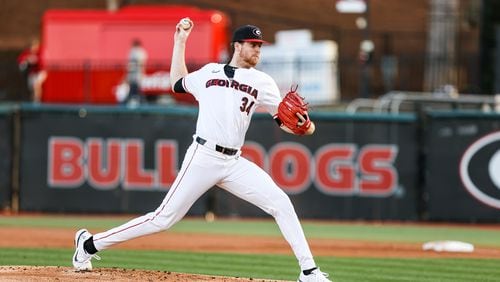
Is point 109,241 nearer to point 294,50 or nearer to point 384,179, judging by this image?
point 384,179

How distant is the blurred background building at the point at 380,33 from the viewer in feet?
84.5

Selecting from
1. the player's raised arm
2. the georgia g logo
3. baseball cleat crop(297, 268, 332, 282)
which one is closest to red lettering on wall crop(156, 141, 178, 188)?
the georgia g logo

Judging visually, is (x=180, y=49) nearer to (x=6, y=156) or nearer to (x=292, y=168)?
(x=292, y=168)

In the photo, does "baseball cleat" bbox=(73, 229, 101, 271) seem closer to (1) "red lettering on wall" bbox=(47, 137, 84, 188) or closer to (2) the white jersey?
(2) the white jersey

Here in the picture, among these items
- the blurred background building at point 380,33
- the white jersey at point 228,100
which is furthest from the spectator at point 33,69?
the white jersey at point 228,100

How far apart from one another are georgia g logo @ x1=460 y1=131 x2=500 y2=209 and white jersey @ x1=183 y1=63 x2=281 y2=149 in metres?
8.81

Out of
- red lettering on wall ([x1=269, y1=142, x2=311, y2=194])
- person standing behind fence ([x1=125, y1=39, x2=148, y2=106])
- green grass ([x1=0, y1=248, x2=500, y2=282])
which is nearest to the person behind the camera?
green grass ([x1=0, y1=248, x2=500, y2=282])

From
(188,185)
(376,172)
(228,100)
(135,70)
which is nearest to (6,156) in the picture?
(135,70)

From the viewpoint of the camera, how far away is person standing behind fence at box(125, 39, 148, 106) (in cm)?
2132

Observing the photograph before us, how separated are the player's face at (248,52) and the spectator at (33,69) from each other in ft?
50.9

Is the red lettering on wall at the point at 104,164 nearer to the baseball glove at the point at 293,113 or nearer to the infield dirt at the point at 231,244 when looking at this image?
the infield dirt at the point at 231,244

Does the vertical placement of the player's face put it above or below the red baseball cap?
below

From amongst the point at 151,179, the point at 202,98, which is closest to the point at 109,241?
the point at 202,98

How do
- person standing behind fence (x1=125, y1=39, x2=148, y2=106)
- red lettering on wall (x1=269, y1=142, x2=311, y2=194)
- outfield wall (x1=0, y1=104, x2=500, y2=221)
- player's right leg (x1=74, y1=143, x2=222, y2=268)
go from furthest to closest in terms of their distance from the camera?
person standing behind fence (x1=125, y1=39, x2=148, y2=106)
red lettering on wall (x1=269, y1=142, x2=311, y2=194)
outfield wall (x1=0, y1=104, x2=500, y2=221)
player's right leg (x1=74, y1=143, x2=222, y2=268)
